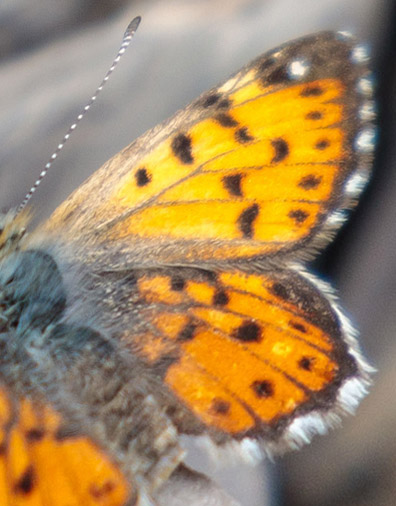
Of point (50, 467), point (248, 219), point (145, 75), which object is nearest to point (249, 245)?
point (248, 219)

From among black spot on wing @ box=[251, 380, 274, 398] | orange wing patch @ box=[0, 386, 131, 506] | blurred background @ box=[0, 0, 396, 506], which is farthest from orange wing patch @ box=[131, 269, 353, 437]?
blurred background @ box=[0, 0, 396, 506]

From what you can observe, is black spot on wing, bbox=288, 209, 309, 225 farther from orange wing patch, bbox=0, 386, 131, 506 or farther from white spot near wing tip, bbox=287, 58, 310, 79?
orange wing patch, bbox=0, 386, 131, 506

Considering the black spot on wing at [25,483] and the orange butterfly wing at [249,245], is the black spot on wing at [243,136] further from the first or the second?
the black spot on wing at [25,483]

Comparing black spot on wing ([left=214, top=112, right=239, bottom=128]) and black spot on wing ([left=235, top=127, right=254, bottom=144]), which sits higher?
black spot on wing ([left=214, top=112, right=239, bottom=128])

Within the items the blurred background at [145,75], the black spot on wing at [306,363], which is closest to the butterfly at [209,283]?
the black spot on wing at [306,363]

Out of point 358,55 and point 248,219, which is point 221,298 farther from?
point 358,55

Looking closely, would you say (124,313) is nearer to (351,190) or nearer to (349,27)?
(351,190)
